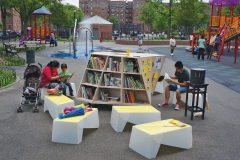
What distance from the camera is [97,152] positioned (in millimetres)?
5543

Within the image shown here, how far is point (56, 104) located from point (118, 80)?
202 centimetres

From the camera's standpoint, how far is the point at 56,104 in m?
7.38

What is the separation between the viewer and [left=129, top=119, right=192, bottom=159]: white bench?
532 centimetres

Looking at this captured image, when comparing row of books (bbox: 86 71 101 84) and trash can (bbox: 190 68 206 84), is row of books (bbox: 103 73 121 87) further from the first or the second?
trash can (bbox: 190 68 206 84)

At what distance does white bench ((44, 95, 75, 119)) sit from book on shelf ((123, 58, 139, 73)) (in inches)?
74.1

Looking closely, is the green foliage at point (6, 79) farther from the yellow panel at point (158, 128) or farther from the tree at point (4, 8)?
the tree at point (4, 8)

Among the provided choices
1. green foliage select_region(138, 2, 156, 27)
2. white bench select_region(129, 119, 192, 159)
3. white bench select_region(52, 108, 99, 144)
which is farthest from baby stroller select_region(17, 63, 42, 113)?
green foliage select_region(138, 2, 156, 27)

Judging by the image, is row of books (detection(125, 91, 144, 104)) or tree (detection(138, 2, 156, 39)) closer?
row of books (detection(125, 91, 144, 104))

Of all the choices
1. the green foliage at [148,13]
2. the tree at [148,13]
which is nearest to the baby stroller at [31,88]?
the green foliage at [148,13]

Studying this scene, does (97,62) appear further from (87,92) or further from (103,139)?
(103,139)

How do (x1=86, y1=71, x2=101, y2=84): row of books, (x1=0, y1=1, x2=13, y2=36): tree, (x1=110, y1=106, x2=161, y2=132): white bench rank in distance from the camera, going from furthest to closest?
(x1=0, y1=1, x2=13, y2=36): tree → (x1=86, y1=71, x2=101, y2=84): row of books → (x1=110, y1=106, x2=161, y2=132): white bench

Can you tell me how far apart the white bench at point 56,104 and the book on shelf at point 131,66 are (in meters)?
1.88

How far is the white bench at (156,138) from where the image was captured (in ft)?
17.4

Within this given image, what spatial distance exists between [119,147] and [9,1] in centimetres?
2879
